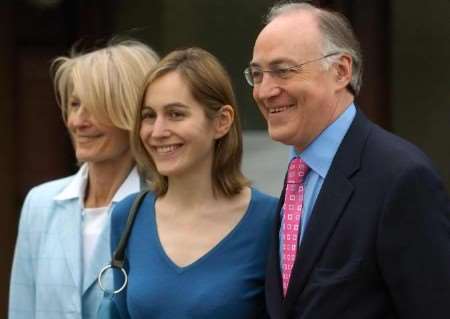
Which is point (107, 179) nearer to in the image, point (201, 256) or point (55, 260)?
point (55, 260)

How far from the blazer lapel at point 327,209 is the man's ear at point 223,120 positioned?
2.07 ft

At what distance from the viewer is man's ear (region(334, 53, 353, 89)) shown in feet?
9.64

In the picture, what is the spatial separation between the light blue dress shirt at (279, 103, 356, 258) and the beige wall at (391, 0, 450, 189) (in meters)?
2.47

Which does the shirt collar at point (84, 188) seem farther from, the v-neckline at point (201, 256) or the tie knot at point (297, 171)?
the tie knot at point (297, 171)

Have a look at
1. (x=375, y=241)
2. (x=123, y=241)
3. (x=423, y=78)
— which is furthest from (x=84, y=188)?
(x=423, y=78)

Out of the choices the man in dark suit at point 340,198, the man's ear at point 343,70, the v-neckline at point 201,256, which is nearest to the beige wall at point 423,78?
the v-neckline at point 201,256

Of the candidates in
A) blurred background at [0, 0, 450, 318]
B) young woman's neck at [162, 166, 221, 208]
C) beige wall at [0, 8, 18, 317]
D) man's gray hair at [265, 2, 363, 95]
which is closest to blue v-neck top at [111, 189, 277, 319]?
young woman's neck at [162, 166, 221, 208]

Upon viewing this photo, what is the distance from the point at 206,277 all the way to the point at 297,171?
445mm

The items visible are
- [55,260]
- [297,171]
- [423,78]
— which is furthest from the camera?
[423,78]

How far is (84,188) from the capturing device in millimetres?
3998

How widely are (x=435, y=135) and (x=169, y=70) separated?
2.30m

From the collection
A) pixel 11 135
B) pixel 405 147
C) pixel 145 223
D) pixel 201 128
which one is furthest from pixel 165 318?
pixel 11 135

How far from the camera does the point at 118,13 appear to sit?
5.49 metres

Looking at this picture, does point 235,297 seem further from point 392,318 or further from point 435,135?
point 435,135
